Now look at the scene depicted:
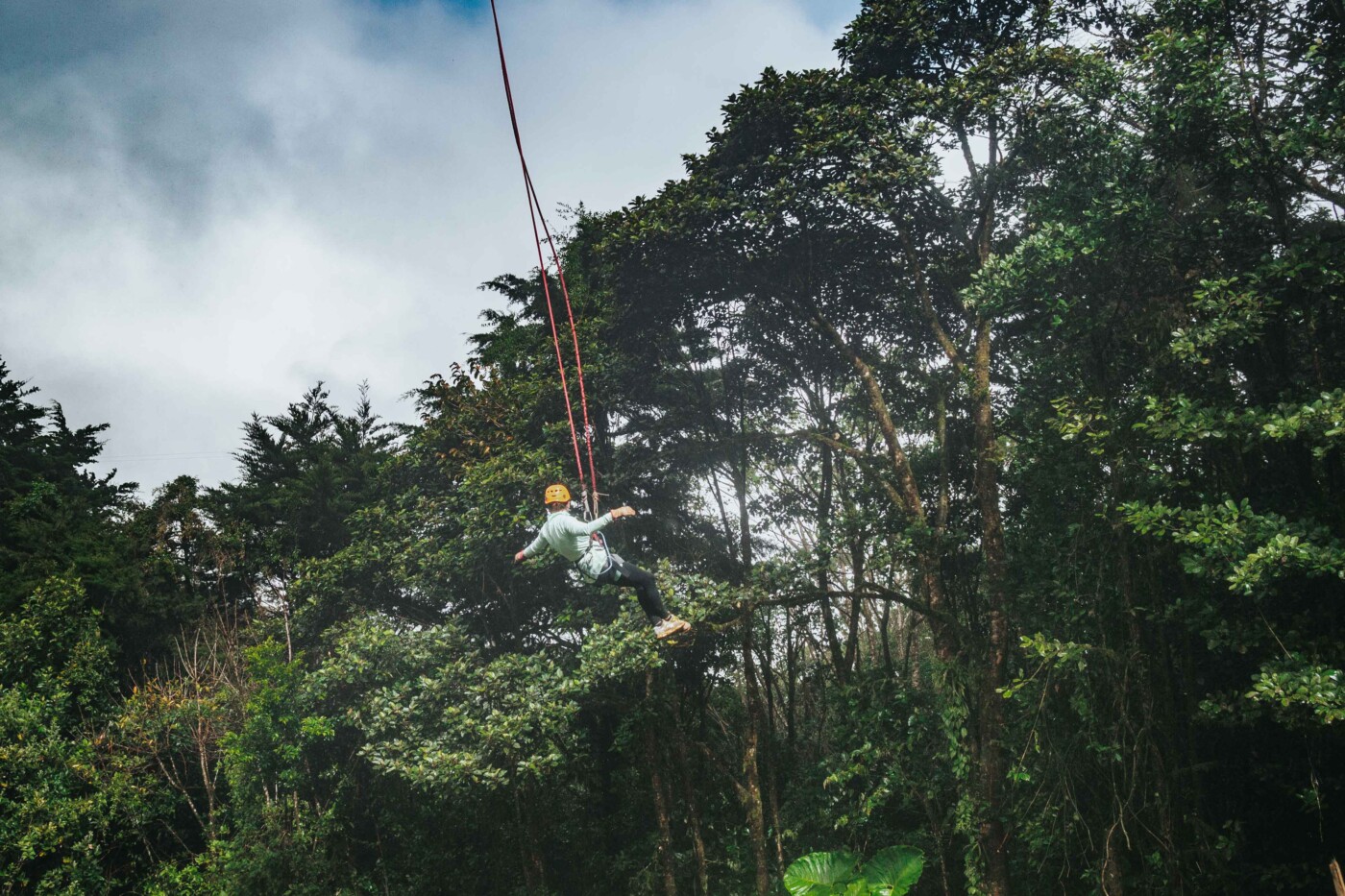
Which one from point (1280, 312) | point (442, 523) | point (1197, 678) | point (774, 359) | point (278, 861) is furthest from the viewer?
point (278, 861)

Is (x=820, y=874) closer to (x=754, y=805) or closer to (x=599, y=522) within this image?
(x=754, y=805)

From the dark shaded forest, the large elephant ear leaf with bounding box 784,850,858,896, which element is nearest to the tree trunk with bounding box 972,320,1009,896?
the dark shaded forest

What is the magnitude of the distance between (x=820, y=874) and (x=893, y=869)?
29.3 inches

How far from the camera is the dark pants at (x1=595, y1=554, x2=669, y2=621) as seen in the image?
6496 millimetres

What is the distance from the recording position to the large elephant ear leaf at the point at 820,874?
7.98 m

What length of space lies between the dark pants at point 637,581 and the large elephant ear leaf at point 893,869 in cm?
334

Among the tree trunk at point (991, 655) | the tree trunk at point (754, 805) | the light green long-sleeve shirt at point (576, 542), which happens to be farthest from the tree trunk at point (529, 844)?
the light green long-sleeve shirt at point (576, 542)

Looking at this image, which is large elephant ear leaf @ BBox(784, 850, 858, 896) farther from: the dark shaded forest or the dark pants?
the dark pants

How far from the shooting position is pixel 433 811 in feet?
44.5

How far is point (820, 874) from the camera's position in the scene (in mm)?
8219

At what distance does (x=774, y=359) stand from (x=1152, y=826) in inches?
280

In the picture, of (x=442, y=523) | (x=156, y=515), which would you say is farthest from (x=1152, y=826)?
(x=156, y=515)

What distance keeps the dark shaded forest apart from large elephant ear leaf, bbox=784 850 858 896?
8 centimetres

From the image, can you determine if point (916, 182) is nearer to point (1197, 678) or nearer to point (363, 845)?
Result: point (1197, 678)
